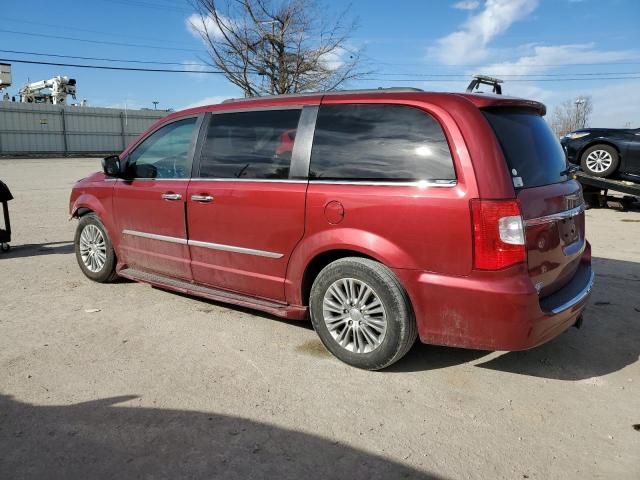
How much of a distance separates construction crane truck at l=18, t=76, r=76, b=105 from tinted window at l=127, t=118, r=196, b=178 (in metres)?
41.6

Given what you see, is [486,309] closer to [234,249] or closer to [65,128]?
[234,249]

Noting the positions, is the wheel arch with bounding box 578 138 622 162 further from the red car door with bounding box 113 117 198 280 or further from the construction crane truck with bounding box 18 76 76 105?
the construction crane truck with bounding box 18 76 76 105

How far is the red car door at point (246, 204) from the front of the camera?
12.7 feet

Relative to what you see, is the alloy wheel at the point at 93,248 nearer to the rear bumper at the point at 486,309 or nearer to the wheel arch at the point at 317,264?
the wheel arch at the point at 317,264

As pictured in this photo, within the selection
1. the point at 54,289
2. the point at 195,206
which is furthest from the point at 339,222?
the point at 54,289

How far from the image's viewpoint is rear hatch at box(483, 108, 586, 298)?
10.3ft

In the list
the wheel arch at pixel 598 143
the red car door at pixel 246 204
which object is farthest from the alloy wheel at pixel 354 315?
the wheel arch at pixel 598 143

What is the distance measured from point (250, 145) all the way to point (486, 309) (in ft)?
7.25

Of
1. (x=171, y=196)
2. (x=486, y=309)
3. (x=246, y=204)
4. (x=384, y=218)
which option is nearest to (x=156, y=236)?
(x=171, y=196)

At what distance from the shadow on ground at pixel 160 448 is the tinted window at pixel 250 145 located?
1.86 meters

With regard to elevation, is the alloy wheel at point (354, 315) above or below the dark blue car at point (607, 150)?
below

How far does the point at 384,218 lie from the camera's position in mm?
3324

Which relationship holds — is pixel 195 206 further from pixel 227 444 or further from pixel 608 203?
pixel 608 203

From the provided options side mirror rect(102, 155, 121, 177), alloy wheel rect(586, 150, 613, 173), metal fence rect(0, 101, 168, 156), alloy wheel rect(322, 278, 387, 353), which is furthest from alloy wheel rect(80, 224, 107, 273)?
metal fence rect(0, 101, 168, 156)
